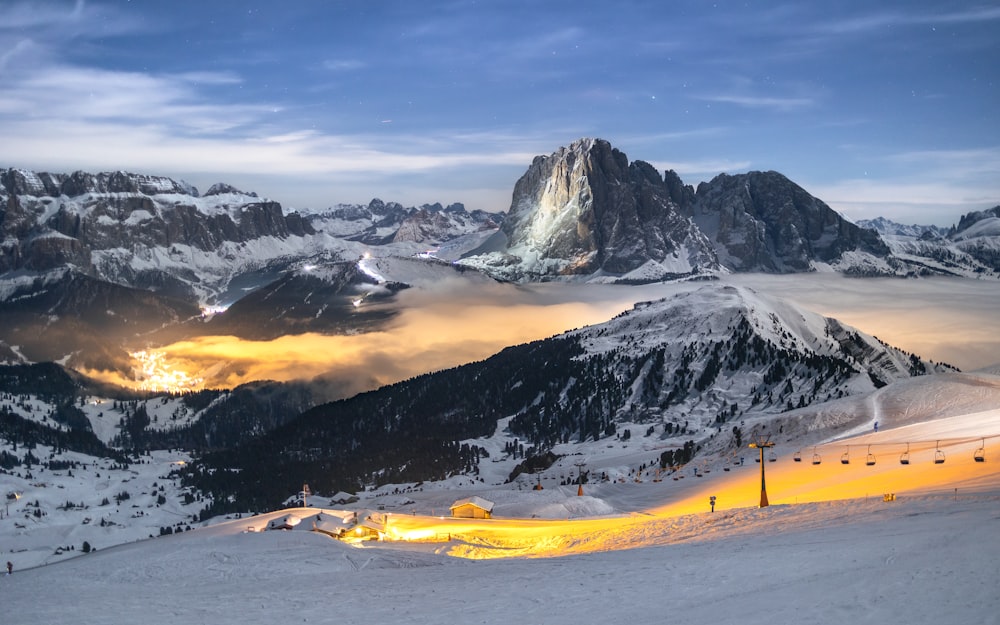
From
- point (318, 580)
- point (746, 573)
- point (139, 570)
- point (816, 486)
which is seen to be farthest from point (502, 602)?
point (816, 486)

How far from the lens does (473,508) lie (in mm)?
117625

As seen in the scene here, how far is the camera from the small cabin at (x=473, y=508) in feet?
383

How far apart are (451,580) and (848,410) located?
130m

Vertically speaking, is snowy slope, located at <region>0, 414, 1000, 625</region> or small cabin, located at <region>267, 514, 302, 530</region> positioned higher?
snowy slope, located at <region>0, 414, 1000, 625</region>

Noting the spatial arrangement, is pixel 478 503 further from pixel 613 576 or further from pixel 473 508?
pixel 613 576

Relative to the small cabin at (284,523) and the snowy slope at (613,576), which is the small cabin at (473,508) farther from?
the snowy slope at (613,576)

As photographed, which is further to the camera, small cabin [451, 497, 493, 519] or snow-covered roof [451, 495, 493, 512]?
snow-covered roof [451, 495, 493, 512]

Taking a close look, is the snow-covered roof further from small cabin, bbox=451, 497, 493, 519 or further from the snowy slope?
the snowy slope

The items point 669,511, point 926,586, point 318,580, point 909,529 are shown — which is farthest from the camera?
point 669,511

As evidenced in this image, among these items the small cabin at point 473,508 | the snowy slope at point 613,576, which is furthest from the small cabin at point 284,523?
the small cabin at point 473,508

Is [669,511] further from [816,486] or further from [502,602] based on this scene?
[502,602]

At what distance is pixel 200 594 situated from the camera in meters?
51.3

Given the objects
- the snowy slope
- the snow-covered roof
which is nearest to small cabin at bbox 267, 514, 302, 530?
the snowy slope

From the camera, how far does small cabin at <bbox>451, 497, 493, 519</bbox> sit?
383ft
